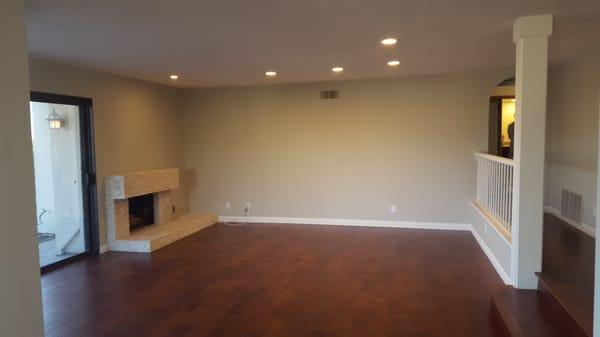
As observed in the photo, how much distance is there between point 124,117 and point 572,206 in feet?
20.1

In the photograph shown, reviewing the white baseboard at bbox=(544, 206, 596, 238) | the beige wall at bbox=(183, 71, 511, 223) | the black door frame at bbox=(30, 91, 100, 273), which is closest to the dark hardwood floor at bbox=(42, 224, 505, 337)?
the black door frame at bbox=(30, 91, 100, 273)

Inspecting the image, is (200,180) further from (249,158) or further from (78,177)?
(78,177)

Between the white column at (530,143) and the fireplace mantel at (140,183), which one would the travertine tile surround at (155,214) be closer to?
the fireplace mantel at (140,183)

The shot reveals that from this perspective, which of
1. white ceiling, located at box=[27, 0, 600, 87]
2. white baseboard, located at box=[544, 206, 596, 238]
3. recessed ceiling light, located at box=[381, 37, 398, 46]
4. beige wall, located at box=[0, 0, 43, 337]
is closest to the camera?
beige wall, located at box=[0, 0, 43, 337]

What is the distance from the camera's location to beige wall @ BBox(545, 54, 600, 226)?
495 cm

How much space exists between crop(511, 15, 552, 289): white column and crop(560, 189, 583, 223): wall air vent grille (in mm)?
2304

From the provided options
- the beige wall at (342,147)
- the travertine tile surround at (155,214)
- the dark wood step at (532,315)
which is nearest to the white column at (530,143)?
the dark wood step at (532,315)

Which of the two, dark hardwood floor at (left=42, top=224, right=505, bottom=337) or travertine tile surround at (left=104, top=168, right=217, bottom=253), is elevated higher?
travertine tile surround at (left=104, top=168, right=217, bottom=253)

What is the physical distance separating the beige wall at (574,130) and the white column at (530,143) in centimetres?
195

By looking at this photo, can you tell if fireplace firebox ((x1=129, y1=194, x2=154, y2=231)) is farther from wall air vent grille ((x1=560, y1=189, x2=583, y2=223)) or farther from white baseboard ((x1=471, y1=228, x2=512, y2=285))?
wall air vent grille ((x1=560, y1=189, x2=583, y2=223))

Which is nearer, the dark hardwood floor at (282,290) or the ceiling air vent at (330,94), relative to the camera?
the dark hardwood floor at (282,290)

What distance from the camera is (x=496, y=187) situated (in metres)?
4.84

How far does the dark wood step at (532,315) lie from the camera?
2.75 meters

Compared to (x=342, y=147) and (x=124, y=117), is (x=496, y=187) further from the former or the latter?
(x=124, y=117)
